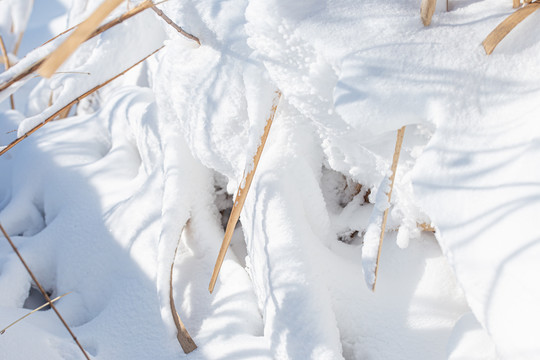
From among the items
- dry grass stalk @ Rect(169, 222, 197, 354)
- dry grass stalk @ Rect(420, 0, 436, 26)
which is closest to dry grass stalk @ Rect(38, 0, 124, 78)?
dry grass stalk @ Rect(420, 0, 436, 26)

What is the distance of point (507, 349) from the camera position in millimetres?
565

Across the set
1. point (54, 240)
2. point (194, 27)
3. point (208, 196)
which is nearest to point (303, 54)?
point (194, 27)

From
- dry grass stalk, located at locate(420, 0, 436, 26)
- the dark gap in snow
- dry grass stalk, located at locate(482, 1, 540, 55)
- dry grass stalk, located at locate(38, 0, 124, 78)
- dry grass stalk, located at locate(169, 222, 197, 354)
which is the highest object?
dry grass stalk, located at locate(38, 0, 124, 78)

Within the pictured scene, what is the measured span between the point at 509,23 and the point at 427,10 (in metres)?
0.12

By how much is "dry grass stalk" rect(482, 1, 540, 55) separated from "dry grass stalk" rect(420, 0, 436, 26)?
97 millimetres

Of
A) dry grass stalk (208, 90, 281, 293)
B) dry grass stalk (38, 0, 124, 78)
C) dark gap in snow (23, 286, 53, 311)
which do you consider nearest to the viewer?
dry grass stalk (38, 0, 124, 78)

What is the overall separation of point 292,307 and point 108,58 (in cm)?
108

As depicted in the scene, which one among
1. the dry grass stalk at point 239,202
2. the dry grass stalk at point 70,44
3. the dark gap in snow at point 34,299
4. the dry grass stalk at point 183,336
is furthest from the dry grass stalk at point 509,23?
the dark gap in snow at point 34,299

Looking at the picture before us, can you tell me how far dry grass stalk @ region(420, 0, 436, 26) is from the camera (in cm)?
68

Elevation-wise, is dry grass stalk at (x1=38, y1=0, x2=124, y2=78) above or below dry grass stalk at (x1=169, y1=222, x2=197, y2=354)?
above

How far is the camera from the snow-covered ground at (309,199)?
2.03 ft

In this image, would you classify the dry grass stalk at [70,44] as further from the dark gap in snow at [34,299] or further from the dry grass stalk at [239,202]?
the dark gap in snow at [34,299]

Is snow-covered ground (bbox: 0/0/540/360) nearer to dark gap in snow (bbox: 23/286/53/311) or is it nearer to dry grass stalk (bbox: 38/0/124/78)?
dark gap in snow (bbox: 23/286/53/311)

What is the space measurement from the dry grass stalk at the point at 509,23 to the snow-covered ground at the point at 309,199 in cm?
2
